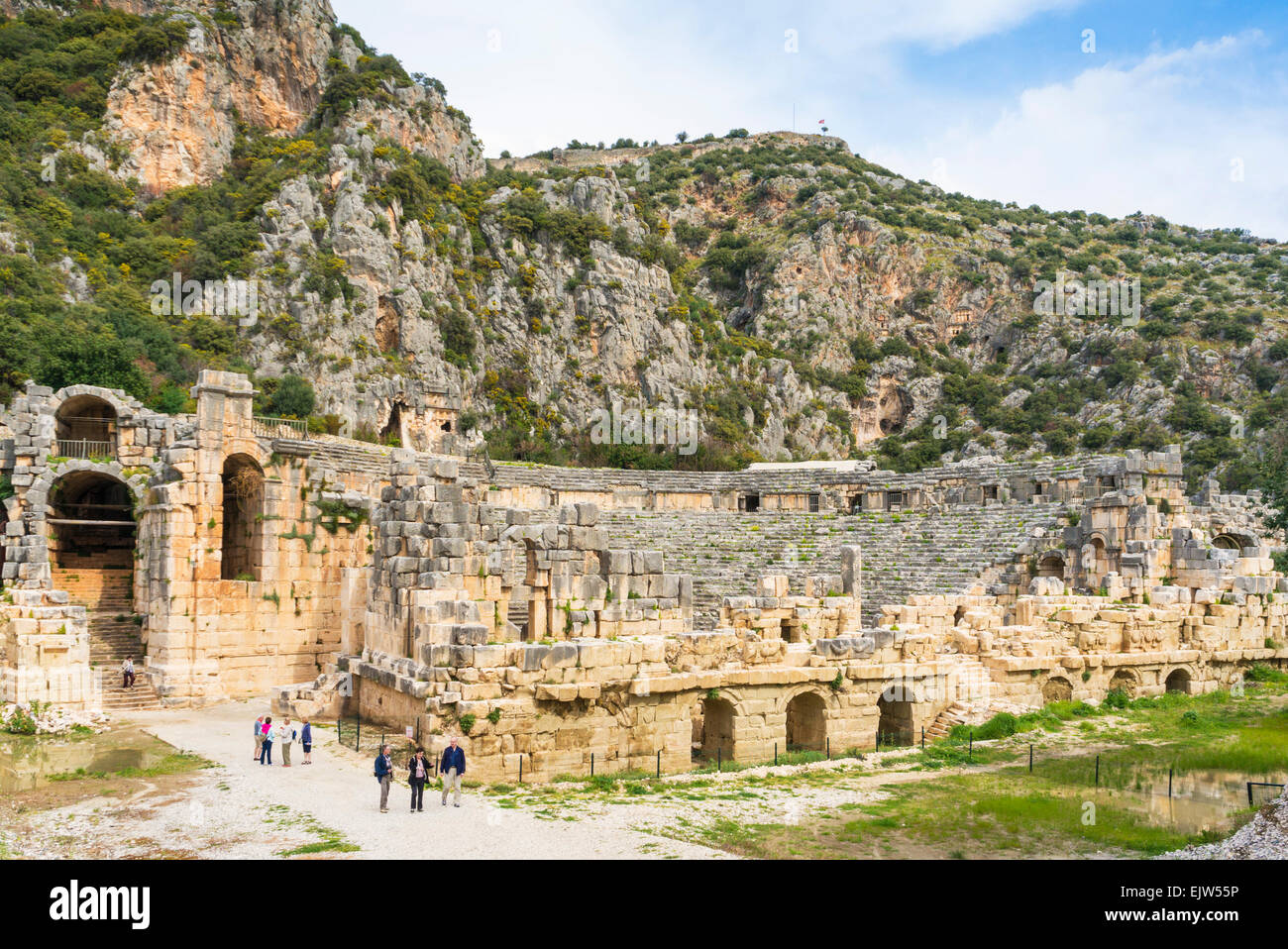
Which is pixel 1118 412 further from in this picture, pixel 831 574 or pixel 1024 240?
pixel 831 574

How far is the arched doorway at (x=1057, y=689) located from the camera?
20.3 m

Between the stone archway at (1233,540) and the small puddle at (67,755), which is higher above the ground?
the stone archway at (1233,540)

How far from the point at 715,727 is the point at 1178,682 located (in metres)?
12.8

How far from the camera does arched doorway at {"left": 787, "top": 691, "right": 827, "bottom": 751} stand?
1811 centimetres

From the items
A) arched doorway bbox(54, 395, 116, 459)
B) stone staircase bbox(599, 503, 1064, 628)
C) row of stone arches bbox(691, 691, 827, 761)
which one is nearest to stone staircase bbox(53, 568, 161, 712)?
arched doorway bbox(54, 395, 116, 459)

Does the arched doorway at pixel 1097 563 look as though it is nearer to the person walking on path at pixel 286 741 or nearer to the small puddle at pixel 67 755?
the person walking on path at pixel 286 741

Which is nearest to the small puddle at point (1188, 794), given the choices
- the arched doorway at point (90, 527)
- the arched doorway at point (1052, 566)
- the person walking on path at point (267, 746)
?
the person walking on path at point (267, 746)

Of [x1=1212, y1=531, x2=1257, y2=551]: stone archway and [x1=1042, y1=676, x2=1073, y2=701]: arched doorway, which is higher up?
[x1=1212, y1=531, x2=1257, y2=551]: stone archway

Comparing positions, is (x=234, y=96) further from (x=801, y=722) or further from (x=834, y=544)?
(x=801, y=722)

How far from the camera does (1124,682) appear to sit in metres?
21.6

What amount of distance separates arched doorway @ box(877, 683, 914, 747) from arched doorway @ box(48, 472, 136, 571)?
19.5m

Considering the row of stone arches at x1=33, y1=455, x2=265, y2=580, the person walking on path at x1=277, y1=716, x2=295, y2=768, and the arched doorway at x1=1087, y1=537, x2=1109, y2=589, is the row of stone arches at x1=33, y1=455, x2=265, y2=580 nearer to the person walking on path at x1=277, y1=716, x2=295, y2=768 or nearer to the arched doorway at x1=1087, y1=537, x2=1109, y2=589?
the person walking on path at x1=277, y1=716, x2=295, y2=768

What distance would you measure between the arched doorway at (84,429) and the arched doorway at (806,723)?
61.9 ft
